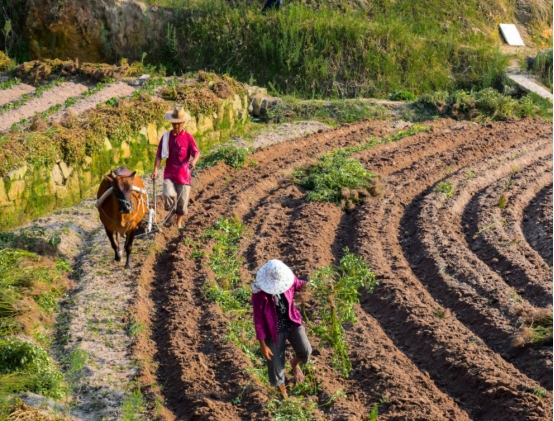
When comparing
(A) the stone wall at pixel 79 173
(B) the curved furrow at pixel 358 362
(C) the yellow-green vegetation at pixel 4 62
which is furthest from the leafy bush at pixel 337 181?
(C) the yellow-green vegetation at pixel 4 62

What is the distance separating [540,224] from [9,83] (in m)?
10.8

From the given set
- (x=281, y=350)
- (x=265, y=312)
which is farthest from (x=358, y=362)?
(x=265, y=312)

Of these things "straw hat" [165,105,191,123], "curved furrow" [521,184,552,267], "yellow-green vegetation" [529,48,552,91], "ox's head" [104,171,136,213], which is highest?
"straw hat" [165,105,191,123]

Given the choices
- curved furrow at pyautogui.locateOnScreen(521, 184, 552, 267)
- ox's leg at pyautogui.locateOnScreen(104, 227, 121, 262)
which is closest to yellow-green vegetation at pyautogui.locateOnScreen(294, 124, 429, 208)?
curved furrow at pyautogui.locateOnScreen(521, 184, 552, 267)

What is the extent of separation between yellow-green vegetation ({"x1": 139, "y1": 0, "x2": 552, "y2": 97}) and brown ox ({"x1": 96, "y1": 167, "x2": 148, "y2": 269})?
30.6ft

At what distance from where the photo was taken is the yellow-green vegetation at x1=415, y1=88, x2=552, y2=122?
18.1 m

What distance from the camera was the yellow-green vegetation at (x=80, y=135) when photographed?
12.8 meters

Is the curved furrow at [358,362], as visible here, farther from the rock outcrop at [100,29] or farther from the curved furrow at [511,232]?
the rock outcrop at [100,29]

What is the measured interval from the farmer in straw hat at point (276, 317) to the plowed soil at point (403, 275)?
46 centimetres

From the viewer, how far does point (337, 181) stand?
1345 cm

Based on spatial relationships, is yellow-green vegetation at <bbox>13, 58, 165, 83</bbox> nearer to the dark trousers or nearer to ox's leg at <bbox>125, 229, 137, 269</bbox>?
ox's leg at <bbox>125, 229, 137, 269</bbox>

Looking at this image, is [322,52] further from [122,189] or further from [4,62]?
[122,189]

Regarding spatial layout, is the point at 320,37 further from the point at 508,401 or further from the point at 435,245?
the point at 508,401

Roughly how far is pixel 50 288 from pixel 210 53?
38.8 feet
